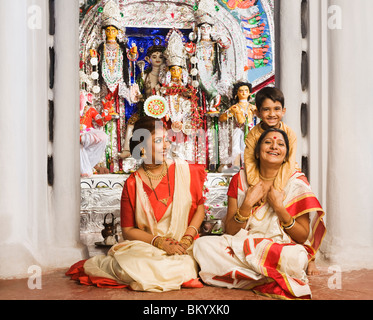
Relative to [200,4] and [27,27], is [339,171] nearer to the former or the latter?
[27,27]

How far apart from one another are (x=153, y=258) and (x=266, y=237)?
0.79m

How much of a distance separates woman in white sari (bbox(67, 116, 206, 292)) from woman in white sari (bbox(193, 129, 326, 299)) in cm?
17

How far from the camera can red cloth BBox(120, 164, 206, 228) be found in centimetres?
332

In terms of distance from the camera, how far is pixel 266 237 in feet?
9.98

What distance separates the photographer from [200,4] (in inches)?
311

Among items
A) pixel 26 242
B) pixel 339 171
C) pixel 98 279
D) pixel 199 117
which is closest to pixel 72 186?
pixel 26 242

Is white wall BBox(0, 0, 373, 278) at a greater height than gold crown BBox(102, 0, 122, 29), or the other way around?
gold crown BBox(102, 0, 122, 29)

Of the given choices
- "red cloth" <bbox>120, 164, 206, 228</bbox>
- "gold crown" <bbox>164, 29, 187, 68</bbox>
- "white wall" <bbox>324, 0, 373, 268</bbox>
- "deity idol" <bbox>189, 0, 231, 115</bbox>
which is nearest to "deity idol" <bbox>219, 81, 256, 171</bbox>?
"deity idol" <bbox>189, 0, 231, 115</bbox>

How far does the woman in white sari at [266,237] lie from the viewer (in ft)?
9.18

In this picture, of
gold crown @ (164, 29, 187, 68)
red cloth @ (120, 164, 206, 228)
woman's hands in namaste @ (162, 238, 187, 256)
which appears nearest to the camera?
woman's hands in namaste @ (162, 238, 187, 256)

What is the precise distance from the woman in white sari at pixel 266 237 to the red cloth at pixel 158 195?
31cm

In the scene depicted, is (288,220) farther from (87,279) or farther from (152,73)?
(152,73)

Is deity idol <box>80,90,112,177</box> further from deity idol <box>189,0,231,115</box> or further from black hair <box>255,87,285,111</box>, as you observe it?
black hair <box>255,87,285,111</box>

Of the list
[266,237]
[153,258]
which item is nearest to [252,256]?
[266,237]
